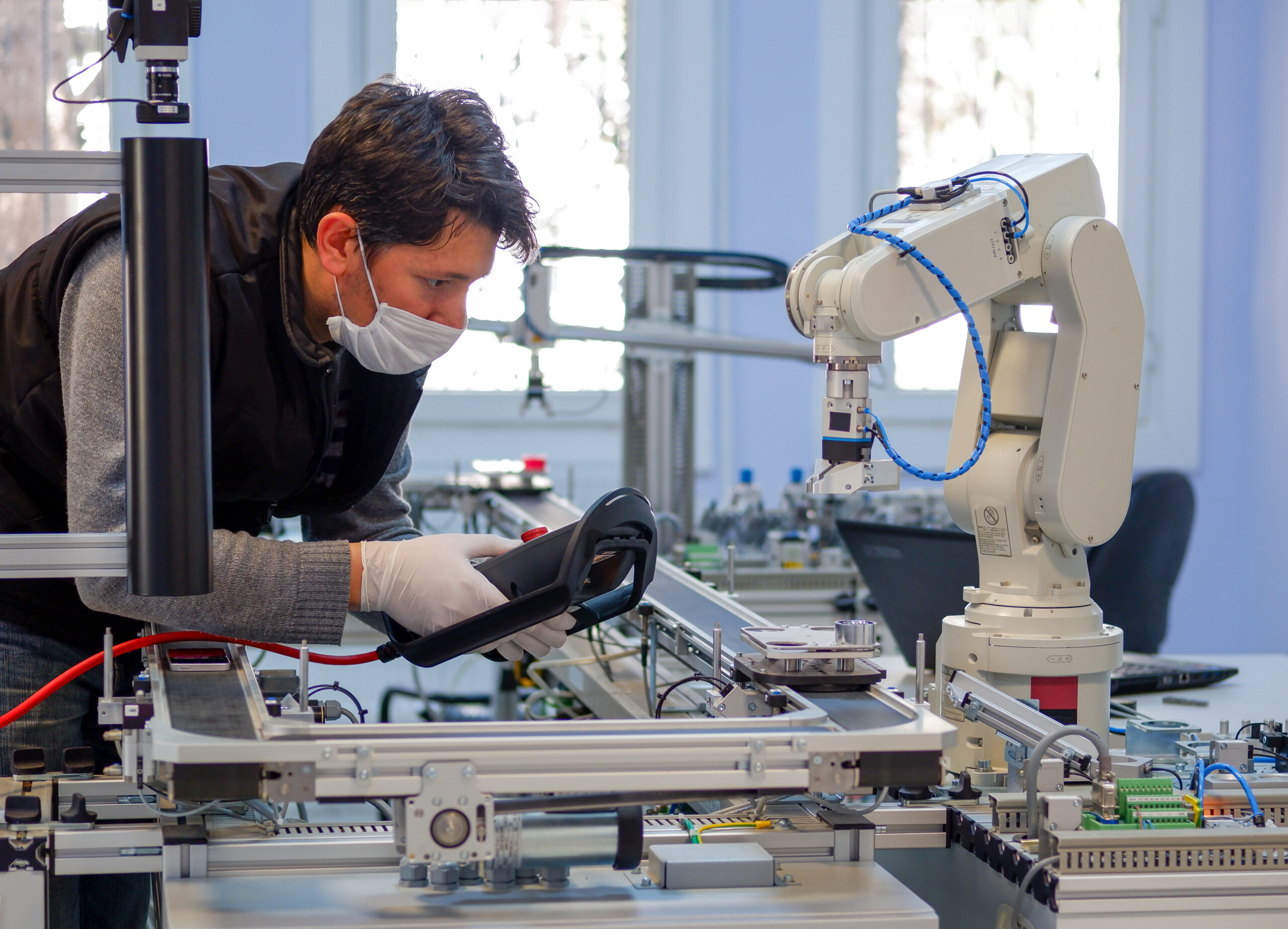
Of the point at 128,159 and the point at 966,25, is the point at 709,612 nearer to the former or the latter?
the point at 128,159

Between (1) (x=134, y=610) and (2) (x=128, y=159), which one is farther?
(1) (x=134, y=610)

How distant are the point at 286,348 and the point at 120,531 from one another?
30 cm

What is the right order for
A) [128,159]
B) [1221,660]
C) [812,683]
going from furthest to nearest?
[1221,660] < [812,683] < [128,159]

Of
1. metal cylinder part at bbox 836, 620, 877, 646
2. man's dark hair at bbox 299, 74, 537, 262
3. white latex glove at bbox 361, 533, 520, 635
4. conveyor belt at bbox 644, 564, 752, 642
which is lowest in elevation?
conveyor belt at bbox 644, 564, 752, 642

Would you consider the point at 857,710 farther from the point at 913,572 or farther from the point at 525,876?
the point at 913,572

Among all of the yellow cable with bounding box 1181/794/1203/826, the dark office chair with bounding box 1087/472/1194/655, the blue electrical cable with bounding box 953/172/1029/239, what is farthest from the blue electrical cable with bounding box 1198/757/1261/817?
the dark office chair with bounding box 1087/472/1194/655

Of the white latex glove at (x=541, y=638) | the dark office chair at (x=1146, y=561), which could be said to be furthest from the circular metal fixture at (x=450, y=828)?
the dark office chair at (x=1146, y=561)

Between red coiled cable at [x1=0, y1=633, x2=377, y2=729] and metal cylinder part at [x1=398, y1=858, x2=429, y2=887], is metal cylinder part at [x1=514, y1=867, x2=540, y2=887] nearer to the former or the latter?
metal cylinder part at [x1=398, y1=858, x2=429, y2=887]

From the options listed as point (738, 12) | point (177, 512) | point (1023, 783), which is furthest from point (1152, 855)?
point (738, 12)

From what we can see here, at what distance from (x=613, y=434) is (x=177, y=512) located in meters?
3.47

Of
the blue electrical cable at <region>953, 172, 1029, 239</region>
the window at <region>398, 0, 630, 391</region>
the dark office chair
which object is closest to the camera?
the blue electrical cable at <region>953, 172, 1029, 239</region>

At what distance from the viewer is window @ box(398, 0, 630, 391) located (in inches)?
169

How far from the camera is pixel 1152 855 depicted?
3.47 feet

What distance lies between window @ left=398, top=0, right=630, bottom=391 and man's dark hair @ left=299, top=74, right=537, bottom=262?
2.82m
